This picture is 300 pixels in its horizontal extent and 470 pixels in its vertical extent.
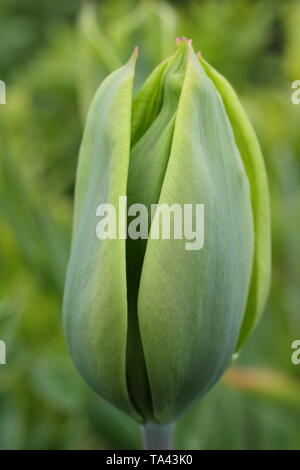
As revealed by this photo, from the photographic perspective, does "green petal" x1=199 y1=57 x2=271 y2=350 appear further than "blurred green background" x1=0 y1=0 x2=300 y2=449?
No

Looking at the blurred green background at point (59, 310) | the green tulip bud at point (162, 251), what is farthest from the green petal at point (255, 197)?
the blurred green background at point (59, 310)

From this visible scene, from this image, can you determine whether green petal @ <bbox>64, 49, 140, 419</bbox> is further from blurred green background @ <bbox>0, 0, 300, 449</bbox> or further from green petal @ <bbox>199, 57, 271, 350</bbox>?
blurred green background @ <bbox>0, 0, 300, 449</bbox>

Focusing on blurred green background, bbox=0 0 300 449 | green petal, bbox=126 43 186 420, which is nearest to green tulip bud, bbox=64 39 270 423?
green petal, bbox=126 43 186 420

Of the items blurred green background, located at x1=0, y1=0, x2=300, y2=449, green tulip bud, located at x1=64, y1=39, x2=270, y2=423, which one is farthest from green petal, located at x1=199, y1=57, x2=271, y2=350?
blurred green background, located at x1=0, y1=0, x2=300, y2=449

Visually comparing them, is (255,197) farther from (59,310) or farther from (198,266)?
(59,310)

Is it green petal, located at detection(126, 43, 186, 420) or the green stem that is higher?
green petal, located at detection(126, 43, 186, 420)

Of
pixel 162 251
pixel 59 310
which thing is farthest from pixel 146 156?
pixel 59 310
